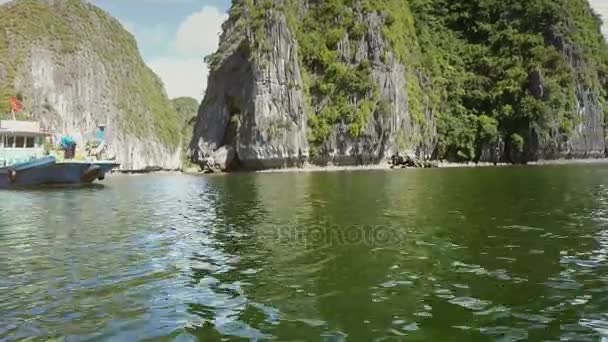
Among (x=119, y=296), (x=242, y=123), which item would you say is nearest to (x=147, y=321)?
(x=119, y=296)

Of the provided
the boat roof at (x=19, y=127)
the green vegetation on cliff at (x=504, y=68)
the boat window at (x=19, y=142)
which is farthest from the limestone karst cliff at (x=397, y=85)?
the boat window at (x=19, y=142)

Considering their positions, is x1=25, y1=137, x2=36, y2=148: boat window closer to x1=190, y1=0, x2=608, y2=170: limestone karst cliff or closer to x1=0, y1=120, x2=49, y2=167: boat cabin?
x1=0, y1=120, x2=49, y2=167: boat cabin

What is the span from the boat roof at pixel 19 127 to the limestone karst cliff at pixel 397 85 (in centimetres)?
3733

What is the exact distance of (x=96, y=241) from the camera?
17984 millimetres

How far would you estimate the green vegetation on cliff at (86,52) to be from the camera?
12975 centimetres

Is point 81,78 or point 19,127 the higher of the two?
point 81,78

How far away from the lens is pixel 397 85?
320 ft

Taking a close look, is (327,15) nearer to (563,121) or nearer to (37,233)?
(563,121)

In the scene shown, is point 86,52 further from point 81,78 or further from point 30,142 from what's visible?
point 30,142

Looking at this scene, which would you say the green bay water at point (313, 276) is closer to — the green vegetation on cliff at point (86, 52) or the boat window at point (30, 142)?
the boat window at point (30, 142)

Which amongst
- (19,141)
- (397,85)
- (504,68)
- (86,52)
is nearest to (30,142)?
(19,141)

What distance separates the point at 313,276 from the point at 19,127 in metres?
48.5

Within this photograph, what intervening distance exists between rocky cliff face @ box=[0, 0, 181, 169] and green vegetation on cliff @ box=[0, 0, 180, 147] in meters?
0.17

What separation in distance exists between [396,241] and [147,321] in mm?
9471
